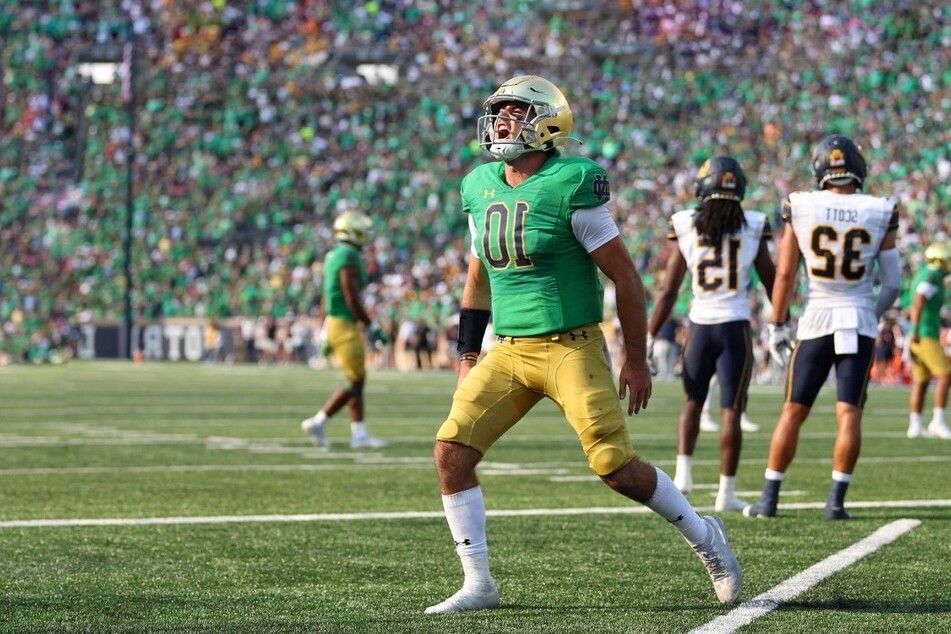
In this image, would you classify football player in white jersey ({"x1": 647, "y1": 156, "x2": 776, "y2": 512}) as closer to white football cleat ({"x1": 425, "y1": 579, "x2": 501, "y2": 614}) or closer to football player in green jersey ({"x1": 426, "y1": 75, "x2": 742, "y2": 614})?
football player in green jersey ({"x1": 426, "y1": 75, "x2": 742, "y2": 614})

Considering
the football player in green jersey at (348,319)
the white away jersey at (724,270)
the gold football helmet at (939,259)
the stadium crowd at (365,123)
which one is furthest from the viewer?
the stadium crowd at (365,123)

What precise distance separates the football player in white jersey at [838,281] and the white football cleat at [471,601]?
301 centimetres

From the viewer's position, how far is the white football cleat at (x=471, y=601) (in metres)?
5.31

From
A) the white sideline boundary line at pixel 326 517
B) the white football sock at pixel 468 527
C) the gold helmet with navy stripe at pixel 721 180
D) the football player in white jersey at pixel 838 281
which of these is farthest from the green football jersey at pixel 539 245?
the gold helmet with navy stripe at pixel 721 180

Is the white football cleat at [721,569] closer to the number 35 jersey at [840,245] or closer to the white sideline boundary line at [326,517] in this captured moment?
the white sideline boundary line at [326,517]

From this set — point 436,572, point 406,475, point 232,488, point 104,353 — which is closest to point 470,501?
point 436,572

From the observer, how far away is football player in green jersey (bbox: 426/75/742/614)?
5.35 m

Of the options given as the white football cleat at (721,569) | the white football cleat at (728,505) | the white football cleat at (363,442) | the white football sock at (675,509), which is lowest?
the white football cleat at (363,442)

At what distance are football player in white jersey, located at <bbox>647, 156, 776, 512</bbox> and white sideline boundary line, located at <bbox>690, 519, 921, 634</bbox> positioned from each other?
139cm

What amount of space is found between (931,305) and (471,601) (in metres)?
10.9

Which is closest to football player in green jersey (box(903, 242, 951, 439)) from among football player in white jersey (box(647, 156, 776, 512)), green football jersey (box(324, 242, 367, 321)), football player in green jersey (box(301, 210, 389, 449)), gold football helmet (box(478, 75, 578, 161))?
football player in green jersey (box(301, 210, 389, 449))

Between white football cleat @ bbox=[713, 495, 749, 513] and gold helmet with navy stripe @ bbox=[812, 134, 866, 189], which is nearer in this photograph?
gold helmet with navy stripe @ bbox=[812, 134, 866, 189]

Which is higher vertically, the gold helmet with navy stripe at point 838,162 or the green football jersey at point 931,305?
the gold helmet with navy stripe at point 838,162

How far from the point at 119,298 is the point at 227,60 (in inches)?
309
